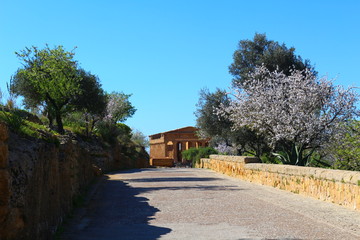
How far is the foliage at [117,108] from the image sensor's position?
38.0 meters

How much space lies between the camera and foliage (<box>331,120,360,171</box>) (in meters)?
15.5

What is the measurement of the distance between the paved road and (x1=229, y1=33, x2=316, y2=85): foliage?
49.8ft

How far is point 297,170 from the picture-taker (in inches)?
507

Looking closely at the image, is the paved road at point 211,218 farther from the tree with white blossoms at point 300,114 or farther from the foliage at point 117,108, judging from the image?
the foliage at point 117,108

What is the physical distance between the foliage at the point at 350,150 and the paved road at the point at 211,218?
14.4 feet

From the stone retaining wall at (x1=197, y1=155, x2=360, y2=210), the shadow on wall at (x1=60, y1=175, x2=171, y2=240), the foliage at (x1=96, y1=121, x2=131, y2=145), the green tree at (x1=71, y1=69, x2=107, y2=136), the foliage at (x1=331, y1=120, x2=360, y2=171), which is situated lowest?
the shadow on wall at (x1=60, y1=175, x2=171, y2=240)

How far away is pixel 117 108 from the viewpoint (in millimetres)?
42812

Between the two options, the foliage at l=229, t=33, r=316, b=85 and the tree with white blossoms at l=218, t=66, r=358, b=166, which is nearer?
the tree with white blossoms at l=218, t=66, r=358, b=166

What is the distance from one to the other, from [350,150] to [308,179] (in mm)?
4753

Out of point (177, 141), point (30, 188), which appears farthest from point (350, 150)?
point (177, 141)

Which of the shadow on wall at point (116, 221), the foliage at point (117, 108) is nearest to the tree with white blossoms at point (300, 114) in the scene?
the shadow on wall at point (116, 221)

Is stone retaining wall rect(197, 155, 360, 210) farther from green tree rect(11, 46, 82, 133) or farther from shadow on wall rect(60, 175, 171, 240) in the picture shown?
green tree rect(11, 46, 82, 133)

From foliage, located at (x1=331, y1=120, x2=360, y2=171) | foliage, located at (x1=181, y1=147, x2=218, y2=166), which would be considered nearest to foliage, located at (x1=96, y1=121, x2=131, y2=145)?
foliage, located at (x1=181, y1=147, x2=218, y2=166)

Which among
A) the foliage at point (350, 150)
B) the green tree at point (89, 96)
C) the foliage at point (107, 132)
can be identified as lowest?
the foliage at point (350, 150)
